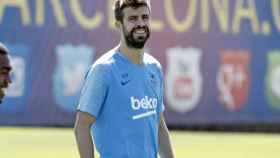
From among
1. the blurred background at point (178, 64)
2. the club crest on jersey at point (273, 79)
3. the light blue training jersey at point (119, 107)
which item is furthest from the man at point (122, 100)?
the club crest on jersey at point (273, 79)

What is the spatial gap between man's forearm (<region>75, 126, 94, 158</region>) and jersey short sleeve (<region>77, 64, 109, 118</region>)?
105 mm

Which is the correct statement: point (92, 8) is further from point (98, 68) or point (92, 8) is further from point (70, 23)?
point (98, 68)

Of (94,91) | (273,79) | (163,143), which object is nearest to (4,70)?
(94,91)

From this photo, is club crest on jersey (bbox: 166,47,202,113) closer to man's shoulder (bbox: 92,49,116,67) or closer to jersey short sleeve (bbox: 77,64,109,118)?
man's shoulder (bbox: 92,49,116,67)

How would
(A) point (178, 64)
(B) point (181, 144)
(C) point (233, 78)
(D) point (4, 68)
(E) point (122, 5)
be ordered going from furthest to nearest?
(C) point (233, 78), (A) point (178, 64), (B) point (181, 144), (E) point (122, 5), (D) point (4, 68)

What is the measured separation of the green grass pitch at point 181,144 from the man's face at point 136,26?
27.7 ft

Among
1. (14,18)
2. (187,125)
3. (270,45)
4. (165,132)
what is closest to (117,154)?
(165,132)

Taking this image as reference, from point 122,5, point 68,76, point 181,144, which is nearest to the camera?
point 122,5

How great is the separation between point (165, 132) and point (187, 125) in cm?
1576

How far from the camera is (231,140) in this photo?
18.6 metres

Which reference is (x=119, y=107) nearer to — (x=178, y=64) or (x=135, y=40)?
(x=135, y=40)

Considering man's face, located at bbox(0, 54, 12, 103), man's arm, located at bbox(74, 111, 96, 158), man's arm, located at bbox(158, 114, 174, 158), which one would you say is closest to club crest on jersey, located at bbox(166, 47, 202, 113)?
man's arm, located at bbox(158, 114, 174, 158)

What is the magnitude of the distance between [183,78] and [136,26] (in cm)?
1601

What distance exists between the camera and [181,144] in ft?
55.2
